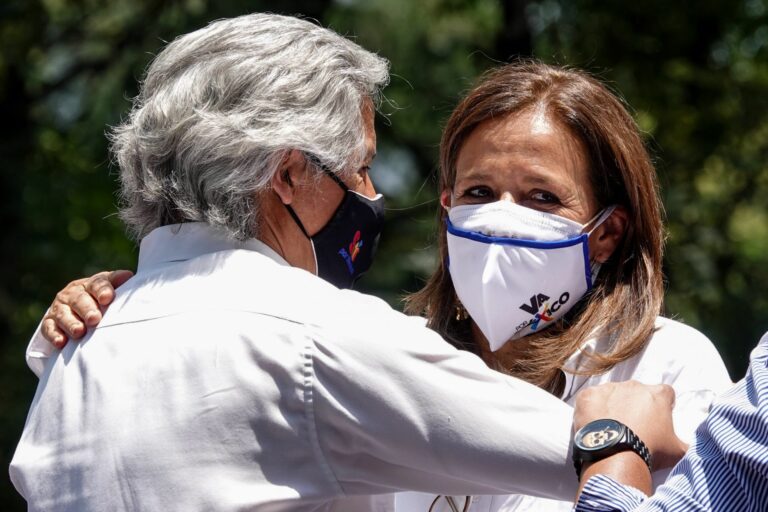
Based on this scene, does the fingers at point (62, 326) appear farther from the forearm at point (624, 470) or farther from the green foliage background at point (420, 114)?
the green foliage background at point (420, 114)

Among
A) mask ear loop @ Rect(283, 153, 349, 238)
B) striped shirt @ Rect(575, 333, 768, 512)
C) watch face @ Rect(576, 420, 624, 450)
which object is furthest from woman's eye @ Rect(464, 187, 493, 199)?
striped shirt @ Rect(575, 333, 768, 512)

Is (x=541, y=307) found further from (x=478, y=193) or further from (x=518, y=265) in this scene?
(x=478, y=193)

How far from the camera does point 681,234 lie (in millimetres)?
7766

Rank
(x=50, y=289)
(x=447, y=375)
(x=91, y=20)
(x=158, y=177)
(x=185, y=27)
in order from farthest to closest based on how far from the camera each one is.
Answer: (x=91, y=20) < (x=50, y=289) < (x=185, y=27) < (x=158, y=177) < (x=447, y=375)

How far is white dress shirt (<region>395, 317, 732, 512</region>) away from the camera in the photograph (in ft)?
8.27

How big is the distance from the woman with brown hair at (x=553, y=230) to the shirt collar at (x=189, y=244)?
646 mm

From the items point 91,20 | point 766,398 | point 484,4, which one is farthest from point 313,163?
point 91,20

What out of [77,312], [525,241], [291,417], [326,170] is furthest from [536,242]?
[77,312]

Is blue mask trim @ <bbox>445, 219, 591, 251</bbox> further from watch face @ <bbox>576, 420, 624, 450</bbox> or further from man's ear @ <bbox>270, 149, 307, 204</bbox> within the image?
watch face @ <bbox>576, 420, 624, 450</bbox>

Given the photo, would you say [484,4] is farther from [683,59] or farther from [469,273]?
[469,273]

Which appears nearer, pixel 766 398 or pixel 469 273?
pixel 766 398

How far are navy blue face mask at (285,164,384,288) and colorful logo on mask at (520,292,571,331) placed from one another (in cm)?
43

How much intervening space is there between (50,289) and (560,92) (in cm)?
703

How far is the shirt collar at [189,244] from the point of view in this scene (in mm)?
2326
